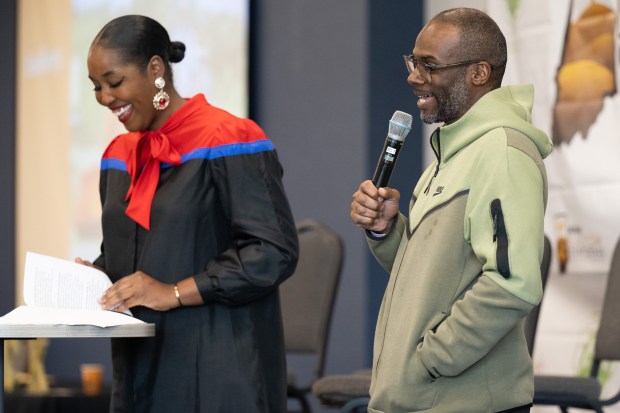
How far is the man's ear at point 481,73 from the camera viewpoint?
6.21ft

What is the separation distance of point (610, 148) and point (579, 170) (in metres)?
0.16

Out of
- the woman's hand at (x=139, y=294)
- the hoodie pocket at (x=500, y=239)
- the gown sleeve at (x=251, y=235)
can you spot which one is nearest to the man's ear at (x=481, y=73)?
the hoodie pocket at (x=500, y=239)

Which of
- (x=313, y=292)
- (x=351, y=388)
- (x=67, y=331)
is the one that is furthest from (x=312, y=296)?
(x=67, y=331)

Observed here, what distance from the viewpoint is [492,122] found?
72.6 inches

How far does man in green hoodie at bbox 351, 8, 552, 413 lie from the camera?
1716 mm

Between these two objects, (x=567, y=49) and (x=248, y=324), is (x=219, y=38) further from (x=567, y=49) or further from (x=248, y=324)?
(x=248, y=324)

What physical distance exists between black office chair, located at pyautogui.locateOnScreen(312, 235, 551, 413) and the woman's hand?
1.03 m

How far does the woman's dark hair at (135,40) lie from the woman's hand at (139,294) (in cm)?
51

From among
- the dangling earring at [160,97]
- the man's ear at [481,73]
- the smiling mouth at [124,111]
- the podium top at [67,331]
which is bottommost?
the podium top at [67,331]

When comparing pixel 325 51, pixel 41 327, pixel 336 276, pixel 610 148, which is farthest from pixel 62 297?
pixel 325 51

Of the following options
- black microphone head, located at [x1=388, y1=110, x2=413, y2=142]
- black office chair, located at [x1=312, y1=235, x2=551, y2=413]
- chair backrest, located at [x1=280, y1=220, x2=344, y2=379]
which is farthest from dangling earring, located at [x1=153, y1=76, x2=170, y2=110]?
chair backrest, located at [x1=280, y1=220, x2=344, y2=379]

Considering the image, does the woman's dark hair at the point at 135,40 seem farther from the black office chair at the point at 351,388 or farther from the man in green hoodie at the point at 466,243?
the black office chair at the point at 351,388

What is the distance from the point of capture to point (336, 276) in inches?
154

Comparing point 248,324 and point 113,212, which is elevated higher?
point 113,212
